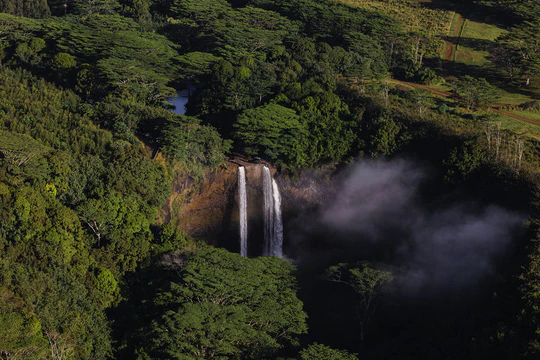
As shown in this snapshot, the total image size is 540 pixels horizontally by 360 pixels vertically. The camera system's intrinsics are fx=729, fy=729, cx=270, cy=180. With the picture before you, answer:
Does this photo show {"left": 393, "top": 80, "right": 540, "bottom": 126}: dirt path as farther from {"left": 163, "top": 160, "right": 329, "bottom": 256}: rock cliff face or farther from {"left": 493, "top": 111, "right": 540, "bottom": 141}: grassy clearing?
{"left": 163, "top": 160, "right": 329, "bottom": 256}: rock cliff face

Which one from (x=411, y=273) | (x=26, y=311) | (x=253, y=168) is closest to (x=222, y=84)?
(x=253, y=168)

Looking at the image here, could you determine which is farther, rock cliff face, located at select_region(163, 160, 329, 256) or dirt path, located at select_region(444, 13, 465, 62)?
dirt path, located at select_region(444, 13, 465, 62)

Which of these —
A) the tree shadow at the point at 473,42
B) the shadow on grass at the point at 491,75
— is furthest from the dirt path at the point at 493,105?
the tree shadow at the point at 473,42

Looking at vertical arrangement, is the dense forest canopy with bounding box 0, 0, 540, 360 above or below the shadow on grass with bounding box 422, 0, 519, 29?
below

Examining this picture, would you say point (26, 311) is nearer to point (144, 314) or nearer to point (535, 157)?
point (144, 314)

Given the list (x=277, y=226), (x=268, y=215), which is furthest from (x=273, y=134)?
(x=277, y=226)

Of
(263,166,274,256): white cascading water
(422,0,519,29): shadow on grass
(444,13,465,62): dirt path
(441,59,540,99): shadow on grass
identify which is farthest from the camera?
(422,0,519,29): shadow on grass

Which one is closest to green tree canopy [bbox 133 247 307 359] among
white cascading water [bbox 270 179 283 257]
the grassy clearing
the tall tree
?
the tall tree
